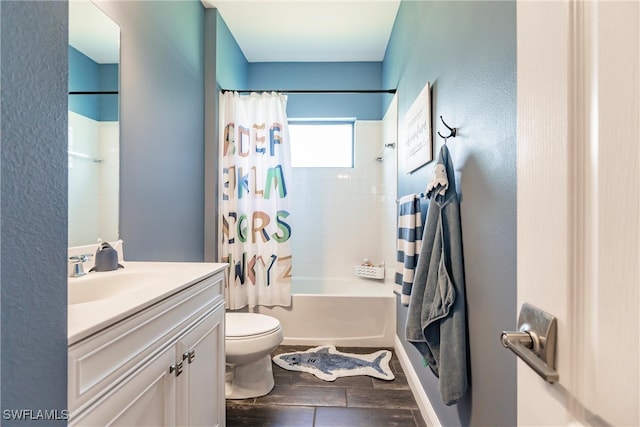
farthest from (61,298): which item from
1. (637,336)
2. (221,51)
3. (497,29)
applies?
(221,51)

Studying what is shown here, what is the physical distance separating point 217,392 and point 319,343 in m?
1.32

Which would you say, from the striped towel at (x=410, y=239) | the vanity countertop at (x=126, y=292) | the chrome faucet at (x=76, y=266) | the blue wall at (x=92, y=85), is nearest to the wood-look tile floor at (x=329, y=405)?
the striped towel at (x=410, y=239)

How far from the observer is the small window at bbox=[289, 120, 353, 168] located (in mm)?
3402

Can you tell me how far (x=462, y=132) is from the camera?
118cm

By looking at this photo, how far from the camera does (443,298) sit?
114 cm

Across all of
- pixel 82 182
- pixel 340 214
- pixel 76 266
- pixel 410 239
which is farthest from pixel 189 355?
Answer: pixel 340 214

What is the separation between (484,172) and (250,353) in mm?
1465

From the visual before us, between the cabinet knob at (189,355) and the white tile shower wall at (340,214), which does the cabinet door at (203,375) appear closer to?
the cabinet knob at (189,355)

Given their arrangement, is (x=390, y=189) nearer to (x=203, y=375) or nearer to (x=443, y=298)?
(x=443, y=298)

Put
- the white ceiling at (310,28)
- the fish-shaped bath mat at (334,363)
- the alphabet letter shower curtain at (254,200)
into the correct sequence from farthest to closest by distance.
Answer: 1. the alphabet letter shower curtain at (254,200)
2. the white ceiling at (310,28)
3. the fish-shaped bath mat at (334,363)

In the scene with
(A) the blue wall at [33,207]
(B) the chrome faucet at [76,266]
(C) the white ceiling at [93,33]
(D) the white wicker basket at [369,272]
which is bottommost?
(D) the white wicker basket at [369,272]

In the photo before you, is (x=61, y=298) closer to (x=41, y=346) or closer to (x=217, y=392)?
(x=41, y=346)

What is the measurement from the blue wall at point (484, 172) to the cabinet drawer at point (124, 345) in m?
0.98

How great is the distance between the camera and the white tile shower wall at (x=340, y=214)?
10.9 feet
